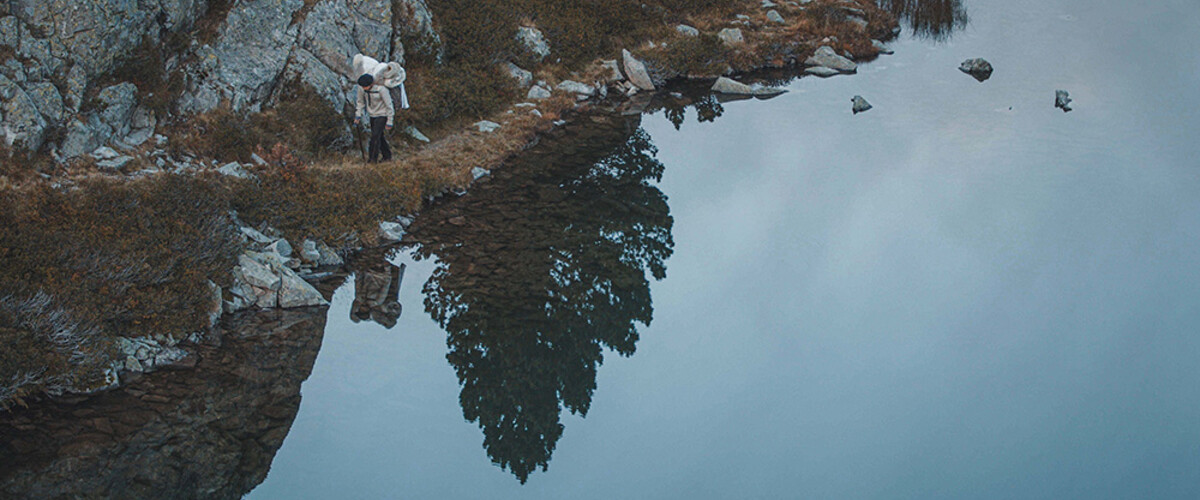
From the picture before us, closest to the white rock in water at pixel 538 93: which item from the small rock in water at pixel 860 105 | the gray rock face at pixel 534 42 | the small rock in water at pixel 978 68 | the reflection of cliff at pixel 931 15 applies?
the gray rock face at pixel 534 42

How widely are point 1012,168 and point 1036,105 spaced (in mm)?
6315

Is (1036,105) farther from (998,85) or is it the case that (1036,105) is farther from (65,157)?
(65,157)

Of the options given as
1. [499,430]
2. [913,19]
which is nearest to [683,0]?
[913,19]

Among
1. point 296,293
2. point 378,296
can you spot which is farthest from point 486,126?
point 296,293

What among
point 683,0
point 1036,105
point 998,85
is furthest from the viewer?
point 683,0

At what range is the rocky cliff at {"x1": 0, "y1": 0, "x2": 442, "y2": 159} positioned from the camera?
17.3 metres

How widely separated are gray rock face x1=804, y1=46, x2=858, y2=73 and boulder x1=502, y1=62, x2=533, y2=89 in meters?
11.7

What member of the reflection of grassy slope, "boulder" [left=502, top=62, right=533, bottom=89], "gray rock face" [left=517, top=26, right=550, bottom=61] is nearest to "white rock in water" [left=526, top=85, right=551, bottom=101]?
"boulder" [left=502, top=62, right=533, bottom=89]

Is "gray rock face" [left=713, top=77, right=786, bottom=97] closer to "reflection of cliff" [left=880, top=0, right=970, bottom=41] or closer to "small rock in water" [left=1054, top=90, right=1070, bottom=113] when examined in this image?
"small rock in water" [left=1054, top=90, right=1070, bottom=113]

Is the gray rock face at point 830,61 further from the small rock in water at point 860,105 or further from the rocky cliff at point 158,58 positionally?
the rocky cliff at point 158,58

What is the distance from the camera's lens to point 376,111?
20141mm

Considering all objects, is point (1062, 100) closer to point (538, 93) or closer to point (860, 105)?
point (860, 105)

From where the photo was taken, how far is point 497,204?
66.9 ft

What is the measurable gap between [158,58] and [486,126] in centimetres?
783
